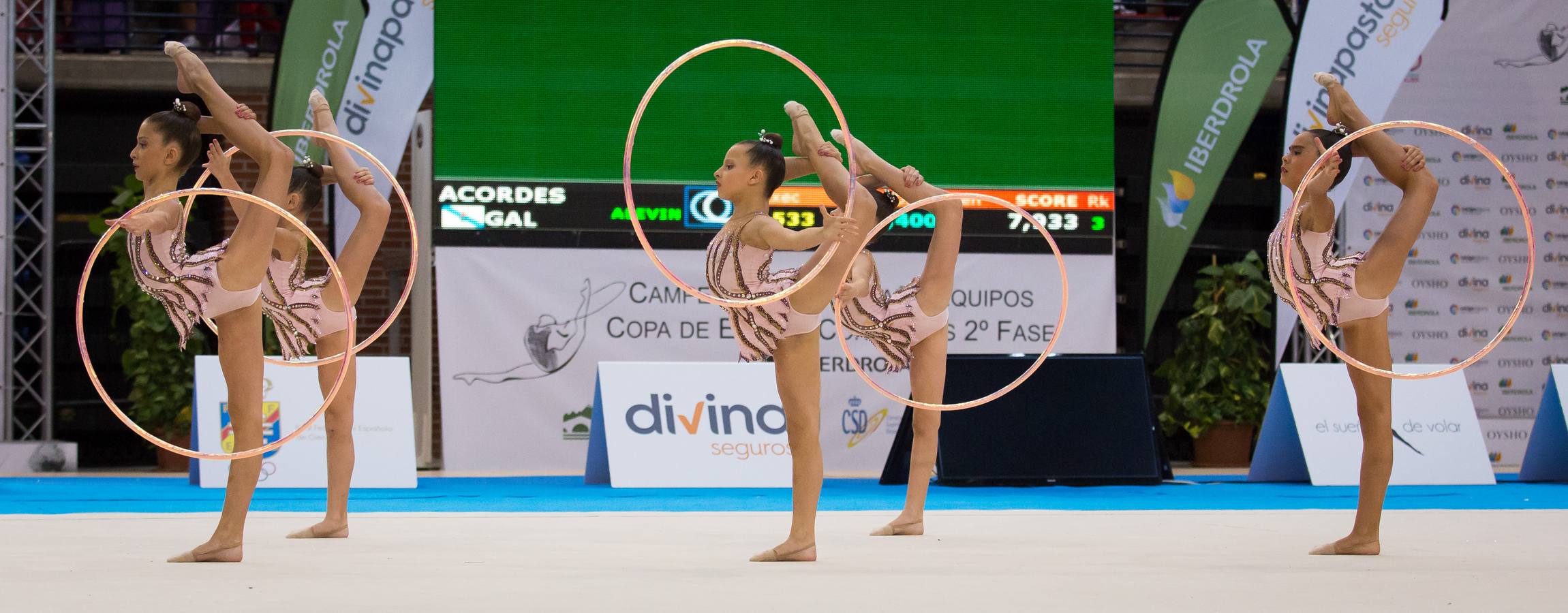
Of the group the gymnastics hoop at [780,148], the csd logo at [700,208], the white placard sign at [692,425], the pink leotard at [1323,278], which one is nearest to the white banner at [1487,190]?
the csd logo at [700,208]

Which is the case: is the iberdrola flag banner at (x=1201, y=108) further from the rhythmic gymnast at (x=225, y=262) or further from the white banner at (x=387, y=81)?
the rhythmic gymnast at (x=225, y=262)

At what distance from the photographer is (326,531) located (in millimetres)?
5613

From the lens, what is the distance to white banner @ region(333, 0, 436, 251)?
427 inches

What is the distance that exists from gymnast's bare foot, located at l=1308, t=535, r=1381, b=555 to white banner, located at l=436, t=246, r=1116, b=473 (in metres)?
5.62

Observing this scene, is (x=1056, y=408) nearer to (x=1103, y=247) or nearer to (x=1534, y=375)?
(x=1103, y=247)

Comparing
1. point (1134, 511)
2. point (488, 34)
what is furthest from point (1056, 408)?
point (488, 34)

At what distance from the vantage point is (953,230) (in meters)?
6.24

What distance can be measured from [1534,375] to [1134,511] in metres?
6.21

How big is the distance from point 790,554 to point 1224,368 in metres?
7.70

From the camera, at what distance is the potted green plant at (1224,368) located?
11.6m

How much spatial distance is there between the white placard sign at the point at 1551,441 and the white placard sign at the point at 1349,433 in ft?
1.86

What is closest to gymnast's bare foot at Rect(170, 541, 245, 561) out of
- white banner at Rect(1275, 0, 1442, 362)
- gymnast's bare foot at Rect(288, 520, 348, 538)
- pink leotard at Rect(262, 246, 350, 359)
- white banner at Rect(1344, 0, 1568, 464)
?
gymnast's bare foot at Rect(288, 520, 348, 538)

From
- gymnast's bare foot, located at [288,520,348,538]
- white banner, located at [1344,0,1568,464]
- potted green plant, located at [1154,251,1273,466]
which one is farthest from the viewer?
potted green plant, located at [1154,251,1273,466]

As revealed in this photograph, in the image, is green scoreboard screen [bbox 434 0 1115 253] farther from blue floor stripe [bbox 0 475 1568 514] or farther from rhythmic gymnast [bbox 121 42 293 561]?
rhythmic gymnast [bbox 121 42 293 561]
